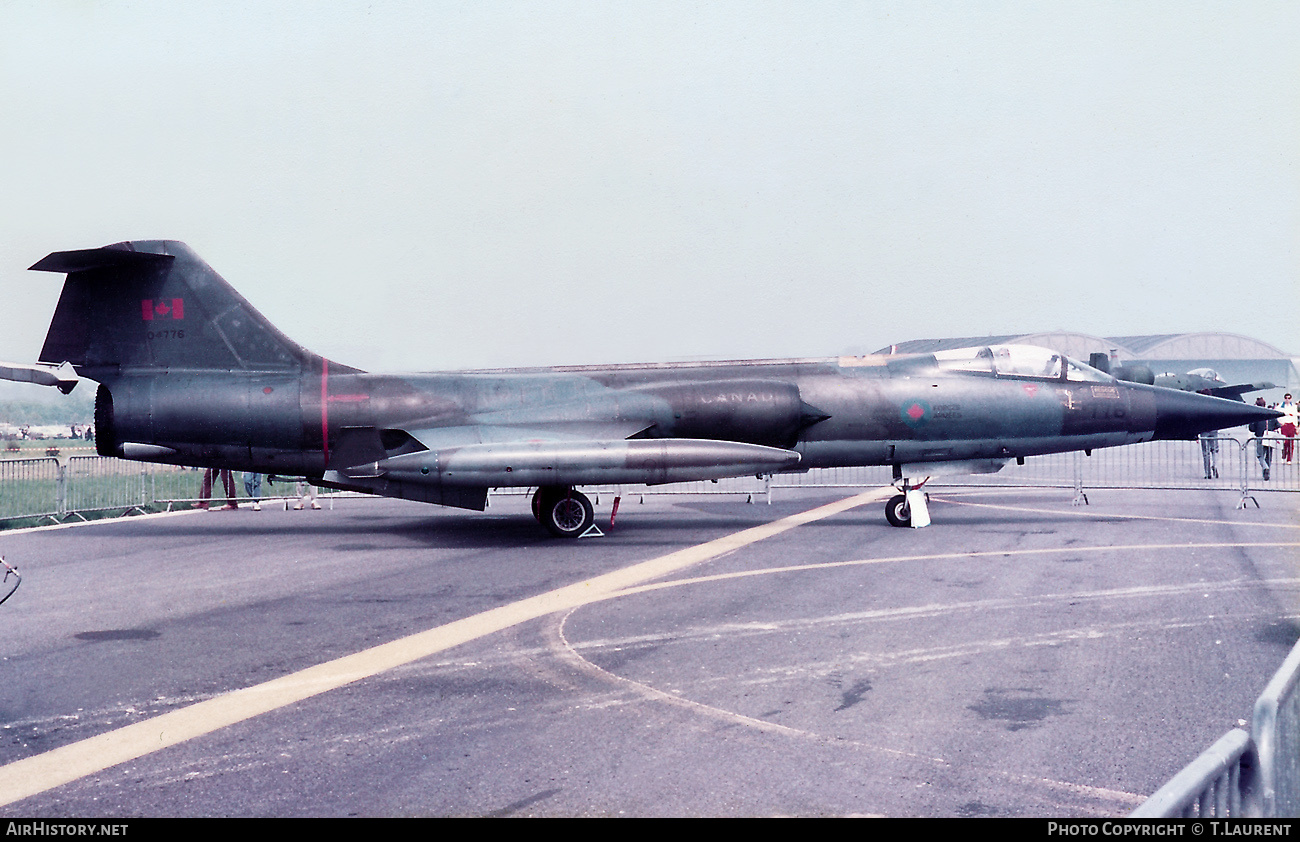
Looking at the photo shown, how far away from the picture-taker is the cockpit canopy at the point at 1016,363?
52.0 feet

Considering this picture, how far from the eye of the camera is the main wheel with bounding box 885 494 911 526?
15431 mm

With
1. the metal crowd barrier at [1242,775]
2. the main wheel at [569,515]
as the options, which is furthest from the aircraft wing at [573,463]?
the metal crowd barrier at [1242,775]

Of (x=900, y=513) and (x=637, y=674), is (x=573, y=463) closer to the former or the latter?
(x=900, y=513)

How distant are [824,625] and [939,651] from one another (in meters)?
1.19

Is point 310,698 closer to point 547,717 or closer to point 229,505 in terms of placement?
point 547,717

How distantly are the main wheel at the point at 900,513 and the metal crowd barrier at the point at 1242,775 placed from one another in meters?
12.3

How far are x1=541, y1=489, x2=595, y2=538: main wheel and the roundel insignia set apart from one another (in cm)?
529

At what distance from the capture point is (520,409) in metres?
15.1

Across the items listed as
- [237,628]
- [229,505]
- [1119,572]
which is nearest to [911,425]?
[1119,572]

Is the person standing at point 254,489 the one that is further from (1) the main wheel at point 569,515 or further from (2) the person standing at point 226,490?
(1) the main wheel at point 569,515

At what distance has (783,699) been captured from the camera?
250 inches

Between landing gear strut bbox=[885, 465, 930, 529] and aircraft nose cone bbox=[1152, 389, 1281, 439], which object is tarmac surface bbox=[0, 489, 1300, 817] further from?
aircraft nose cone bbox=[1152, 389, 1281, 439]

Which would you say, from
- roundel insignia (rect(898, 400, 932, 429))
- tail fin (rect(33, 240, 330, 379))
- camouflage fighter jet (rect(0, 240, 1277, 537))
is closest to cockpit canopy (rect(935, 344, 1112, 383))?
camouflage fighter jet (rect(0, 240, 1277, 537))

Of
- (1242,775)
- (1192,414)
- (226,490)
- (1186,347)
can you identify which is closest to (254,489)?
(226,490)
